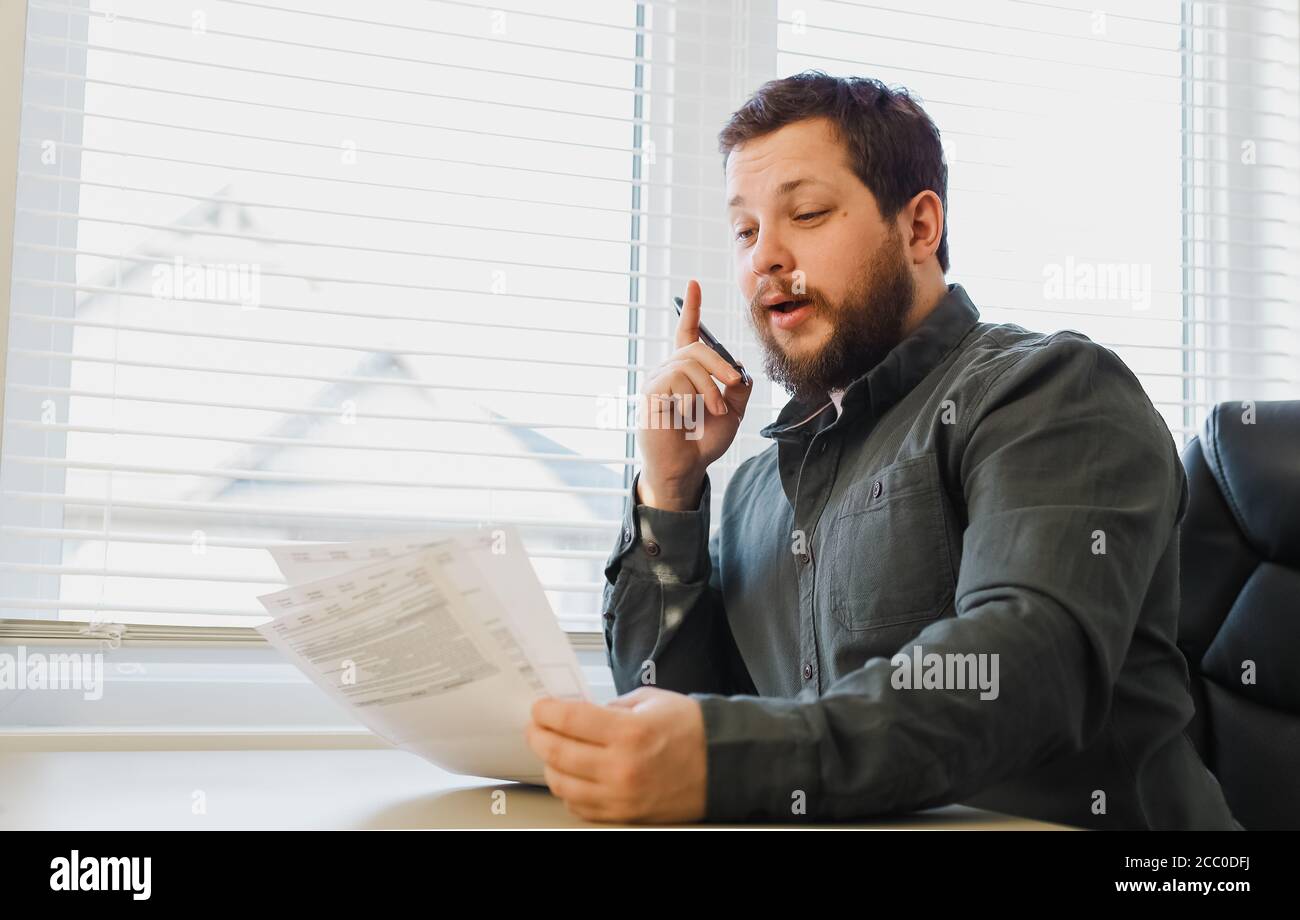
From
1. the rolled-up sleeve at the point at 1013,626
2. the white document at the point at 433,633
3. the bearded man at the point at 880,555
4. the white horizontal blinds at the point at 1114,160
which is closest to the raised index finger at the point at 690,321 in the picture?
the bearded man at the point at 880,555

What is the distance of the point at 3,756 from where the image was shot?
1.16 meters

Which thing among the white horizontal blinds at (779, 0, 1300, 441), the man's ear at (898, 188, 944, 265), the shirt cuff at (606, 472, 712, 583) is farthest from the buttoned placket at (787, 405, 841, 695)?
the white horizontal blinds at (779, 0, 1300, 441)

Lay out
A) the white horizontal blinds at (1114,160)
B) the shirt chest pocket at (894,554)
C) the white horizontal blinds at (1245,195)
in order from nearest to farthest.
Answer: the shirt chest pocket at (894,554), the white horizontal blinds at (1114,160), the white horizontal blinds at (1245,195)

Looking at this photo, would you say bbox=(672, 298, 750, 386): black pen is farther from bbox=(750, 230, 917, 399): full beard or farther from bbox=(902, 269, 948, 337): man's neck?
bbox=(902, 269, 948, 337): man's neck

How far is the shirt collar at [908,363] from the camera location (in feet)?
3.71

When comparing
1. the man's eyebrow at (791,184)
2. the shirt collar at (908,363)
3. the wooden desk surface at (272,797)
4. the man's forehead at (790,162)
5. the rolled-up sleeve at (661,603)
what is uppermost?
the man's forehead at (790,162)

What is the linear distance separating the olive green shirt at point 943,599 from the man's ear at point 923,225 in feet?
0.22

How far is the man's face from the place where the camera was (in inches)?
47.0

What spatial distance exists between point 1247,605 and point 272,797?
0.98 m

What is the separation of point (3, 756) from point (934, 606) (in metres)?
0.94

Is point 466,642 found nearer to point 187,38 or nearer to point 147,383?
point 147,383

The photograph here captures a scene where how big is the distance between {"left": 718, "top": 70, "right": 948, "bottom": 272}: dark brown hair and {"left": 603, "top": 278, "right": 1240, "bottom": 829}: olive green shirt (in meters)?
0.14

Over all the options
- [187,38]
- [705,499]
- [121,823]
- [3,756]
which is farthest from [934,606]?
[187,38]

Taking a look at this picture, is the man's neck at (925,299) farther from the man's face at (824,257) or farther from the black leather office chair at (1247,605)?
the black leather office chair at (1247,605)
